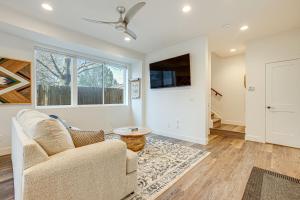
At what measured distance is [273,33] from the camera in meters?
3.64

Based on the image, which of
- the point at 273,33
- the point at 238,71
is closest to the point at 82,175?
the point at 273,33

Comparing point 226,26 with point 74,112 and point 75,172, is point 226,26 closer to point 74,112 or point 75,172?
point 75,172

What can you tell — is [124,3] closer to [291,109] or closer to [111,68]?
[111,68]

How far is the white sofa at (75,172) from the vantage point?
1.09 metres

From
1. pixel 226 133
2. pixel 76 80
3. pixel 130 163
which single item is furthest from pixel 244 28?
pixel 76 80

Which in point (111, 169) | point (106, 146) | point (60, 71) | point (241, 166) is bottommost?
point (241, 166)

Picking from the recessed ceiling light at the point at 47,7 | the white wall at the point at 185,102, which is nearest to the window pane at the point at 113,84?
the white wall at the point at 185,102

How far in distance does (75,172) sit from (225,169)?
230 centimetres

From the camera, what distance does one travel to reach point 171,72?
173 inches

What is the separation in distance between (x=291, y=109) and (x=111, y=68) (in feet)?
16.9

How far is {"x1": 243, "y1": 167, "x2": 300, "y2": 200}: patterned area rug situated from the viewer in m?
1.78

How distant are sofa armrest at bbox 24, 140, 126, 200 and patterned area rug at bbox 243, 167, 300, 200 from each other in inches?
61.0

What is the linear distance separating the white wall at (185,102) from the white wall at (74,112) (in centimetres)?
72

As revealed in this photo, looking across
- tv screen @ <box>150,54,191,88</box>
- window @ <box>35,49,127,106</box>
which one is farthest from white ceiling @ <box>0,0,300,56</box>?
window @ <box>35,49,127,106</box>
